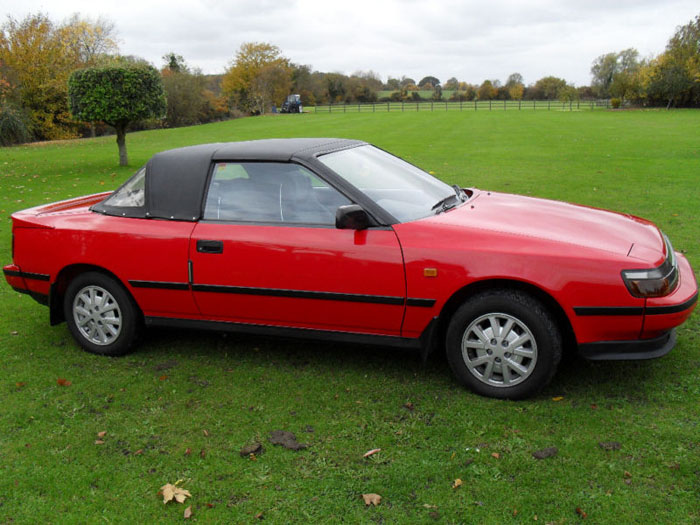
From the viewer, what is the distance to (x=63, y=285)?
16.1 feet

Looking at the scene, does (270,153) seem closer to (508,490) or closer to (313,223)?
(313,223)

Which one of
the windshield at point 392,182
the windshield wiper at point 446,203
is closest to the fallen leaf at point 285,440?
the windshield at point 392,182

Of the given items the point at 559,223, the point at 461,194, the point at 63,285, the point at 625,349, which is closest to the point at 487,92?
the point at 461,194

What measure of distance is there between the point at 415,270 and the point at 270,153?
139 cm

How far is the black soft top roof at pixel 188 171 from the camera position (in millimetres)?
4422

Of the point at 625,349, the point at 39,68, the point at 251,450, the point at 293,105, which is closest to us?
the point at 251,450

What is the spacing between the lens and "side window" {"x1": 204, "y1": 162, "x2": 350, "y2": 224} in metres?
4.18

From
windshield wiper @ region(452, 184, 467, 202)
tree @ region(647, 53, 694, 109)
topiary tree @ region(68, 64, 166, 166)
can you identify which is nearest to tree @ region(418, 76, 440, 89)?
tree @ region(647, 53, 694, 109)

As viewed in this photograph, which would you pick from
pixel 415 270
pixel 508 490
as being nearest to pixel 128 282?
pixel 415 270

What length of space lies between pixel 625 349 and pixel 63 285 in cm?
414

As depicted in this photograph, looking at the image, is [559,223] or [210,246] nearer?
[559,223]

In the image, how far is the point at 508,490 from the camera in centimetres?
304

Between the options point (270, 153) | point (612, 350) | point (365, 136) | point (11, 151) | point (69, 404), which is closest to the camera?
point (612, 350)

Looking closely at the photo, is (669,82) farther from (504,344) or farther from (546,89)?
(504,344)
